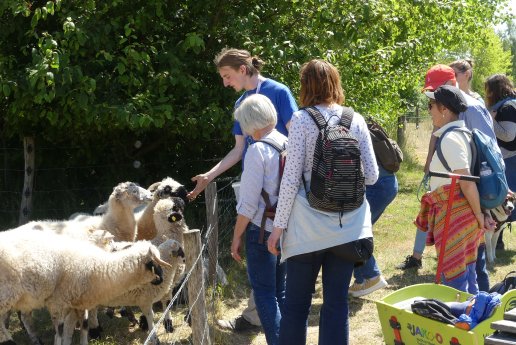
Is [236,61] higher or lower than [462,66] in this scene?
lower

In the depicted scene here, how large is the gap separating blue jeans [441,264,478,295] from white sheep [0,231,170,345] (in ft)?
6.77

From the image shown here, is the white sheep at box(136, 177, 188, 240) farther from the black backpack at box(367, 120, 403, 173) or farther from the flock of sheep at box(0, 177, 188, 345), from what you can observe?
the black backpack at box(367, 120, 403, 173)

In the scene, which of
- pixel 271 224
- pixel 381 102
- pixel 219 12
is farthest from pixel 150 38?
pixel 381 102

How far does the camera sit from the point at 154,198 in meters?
6.31

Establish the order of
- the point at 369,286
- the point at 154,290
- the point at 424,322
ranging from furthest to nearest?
the point at 369,286, the point at 154,290, the point at 424,322

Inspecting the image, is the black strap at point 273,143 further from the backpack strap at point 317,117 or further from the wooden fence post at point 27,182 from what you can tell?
the wooden fence post at point 27,182

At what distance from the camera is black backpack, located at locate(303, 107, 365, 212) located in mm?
3570

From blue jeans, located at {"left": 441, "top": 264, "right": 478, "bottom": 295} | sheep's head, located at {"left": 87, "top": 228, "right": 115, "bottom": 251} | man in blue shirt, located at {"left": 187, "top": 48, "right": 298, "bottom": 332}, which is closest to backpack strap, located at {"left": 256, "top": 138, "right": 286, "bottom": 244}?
man in blue shirt, located at {"left": 187, "top": 48, "right": 298, "bottom": 332}

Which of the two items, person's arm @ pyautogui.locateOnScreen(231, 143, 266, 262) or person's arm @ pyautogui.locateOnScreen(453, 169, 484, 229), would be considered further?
person's arm @ pyautogui.locateOnScreen(453, 169, 484, 229)

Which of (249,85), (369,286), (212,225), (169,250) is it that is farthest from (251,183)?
(369,286)

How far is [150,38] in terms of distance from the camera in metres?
7.45

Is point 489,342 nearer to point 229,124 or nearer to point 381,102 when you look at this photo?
point 229,124

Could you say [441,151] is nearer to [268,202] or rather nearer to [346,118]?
[346,118]

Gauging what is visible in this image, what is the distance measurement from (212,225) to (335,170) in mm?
2555
